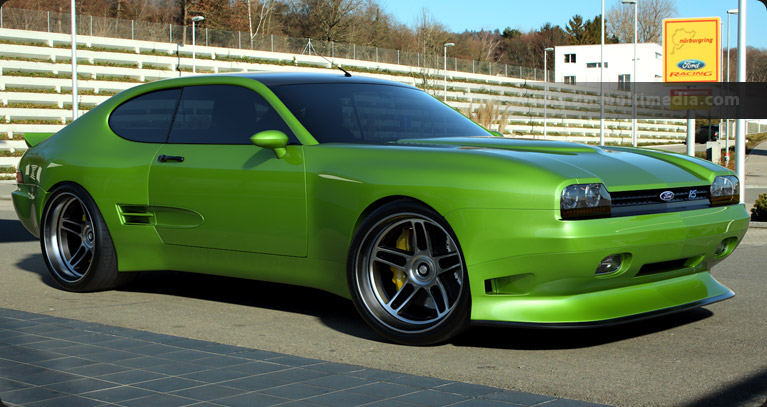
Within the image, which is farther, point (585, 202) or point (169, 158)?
point (169, 158)

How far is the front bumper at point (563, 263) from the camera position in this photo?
432 centimetres

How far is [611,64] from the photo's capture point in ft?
324

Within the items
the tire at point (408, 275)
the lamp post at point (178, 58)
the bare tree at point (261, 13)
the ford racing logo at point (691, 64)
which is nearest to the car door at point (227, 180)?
the tire at point (408, 275)

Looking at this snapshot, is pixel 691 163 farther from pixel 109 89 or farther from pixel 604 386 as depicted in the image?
pixel 109 89

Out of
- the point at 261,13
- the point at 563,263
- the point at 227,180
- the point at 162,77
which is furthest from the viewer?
the point at 261,13

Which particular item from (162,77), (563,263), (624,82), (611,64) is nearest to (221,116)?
(563,263)

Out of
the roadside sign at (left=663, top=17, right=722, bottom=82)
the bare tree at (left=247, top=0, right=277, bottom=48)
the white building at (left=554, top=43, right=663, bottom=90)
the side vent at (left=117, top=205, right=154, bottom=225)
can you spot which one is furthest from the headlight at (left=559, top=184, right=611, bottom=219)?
the white building at (left=554, top=43, right=663, bottom=90)

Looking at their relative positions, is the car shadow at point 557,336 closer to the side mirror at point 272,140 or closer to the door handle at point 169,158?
the side mirror at point 272,140

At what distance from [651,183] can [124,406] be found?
9.09 ft

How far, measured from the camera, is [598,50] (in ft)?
328

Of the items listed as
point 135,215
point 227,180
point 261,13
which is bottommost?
point 135,215

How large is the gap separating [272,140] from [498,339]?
1686mm

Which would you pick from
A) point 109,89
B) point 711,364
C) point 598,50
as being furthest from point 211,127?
point 598,50

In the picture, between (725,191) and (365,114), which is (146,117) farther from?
(725,191)
